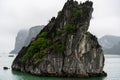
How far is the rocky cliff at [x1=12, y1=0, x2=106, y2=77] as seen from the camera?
74062 millimetres

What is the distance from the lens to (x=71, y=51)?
7462 cm

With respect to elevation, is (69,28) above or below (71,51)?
above

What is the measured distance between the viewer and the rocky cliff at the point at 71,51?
74062mm

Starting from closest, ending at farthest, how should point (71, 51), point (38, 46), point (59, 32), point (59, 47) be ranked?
point (71, 51) < point (59, 47) < point (59, 32) < point (38, 46)

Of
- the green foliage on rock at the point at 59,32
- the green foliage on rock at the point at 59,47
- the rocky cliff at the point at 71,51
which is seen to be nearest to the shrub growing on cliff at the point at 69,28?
the rocky cliff at the point at 71,51

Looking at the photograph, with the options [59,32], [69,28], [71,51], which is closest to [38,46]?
[59,32]

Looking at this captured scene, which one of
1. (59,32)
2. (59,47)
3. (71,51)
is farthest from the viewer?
(59,32)

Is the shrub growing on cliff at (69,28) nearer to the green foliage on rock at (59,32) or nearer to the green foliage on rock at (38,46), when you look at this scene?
the green foliage on rock at (59,32)

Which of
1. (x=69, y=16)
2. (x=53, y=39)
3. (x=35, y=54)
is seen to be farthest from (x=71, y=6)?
(x=35, y=54)

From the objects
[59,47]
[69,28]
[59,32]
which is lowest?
[59,47]

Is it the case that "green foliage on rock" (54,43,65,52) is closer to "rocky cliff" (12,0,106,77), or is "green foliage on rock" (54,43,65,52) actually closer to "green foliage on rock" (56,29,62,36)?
"rocky cliff" (12,0,106,77)

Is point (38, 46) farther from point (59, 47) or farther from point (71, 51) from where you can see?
point (71, 51)

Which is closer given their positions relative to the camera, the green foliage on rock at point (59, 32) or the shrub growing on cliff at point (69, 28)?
the shrub growing on cliff at point (69, 28)

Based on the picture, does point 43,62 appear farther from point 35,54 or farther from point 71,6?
point 71,6
